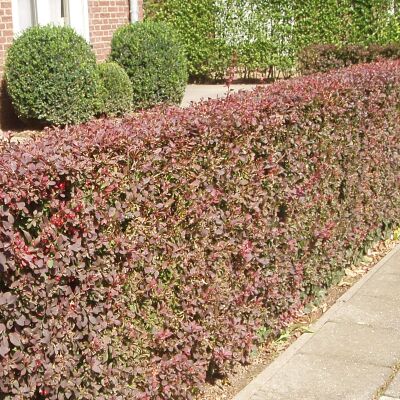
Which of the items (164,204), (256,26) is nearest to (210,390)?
(164,204)

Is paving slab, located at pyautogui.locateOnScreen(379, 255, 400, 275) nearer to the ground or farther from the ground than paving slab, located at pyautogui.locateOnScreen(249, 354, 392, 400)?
nearer to the ground

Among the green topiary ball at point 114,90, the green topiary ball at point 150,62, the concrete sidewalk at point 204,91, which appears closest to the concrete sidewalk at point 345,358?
the green topiary ball at point 114,90

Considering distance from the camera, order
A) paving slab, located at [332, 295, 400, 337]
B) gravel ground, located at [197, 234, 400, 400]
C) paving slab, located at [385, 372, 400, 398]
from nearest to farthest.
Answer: paving slab, located at [385, 372, 400, 398]
gravel ground, located at [197, 234, 400, 400]
paving slab, located at [332, 295, 400, 337]

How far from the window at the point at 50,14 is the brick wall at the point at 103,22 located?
17 centimetres

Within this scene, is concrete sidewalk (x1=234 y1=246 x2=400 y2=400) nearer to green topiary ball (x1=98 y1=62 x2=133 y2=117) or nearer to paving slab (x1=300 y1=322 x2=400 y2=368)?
paving slab (x1=300 y1=322 x2=400 y2=368)

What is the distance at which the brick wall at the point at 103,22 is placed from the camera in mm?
13789

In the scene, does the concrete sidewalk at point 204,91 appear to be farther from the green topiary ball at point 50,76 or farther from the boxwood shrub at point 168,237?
the boxwood shrub at point 168,237

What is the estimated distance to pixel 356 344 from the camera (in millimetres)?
5312

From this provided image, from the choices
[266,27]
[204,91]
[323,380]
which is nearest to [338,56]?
[204,91]

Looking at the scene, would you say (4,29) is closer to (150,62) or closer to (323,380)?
(150,62)

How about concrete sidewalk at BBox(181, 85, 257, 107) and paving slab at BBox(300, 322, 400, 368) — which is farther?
concrete sidewalk at BBox(181, 85, 257, 107)

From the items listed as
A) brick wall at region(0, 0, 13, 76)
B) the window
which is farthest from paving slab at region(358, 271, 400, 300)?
the window

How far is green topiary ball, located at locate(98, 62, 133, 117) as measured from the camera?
11945mm

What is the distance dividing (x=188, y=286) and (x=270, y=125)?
1.22 meters
